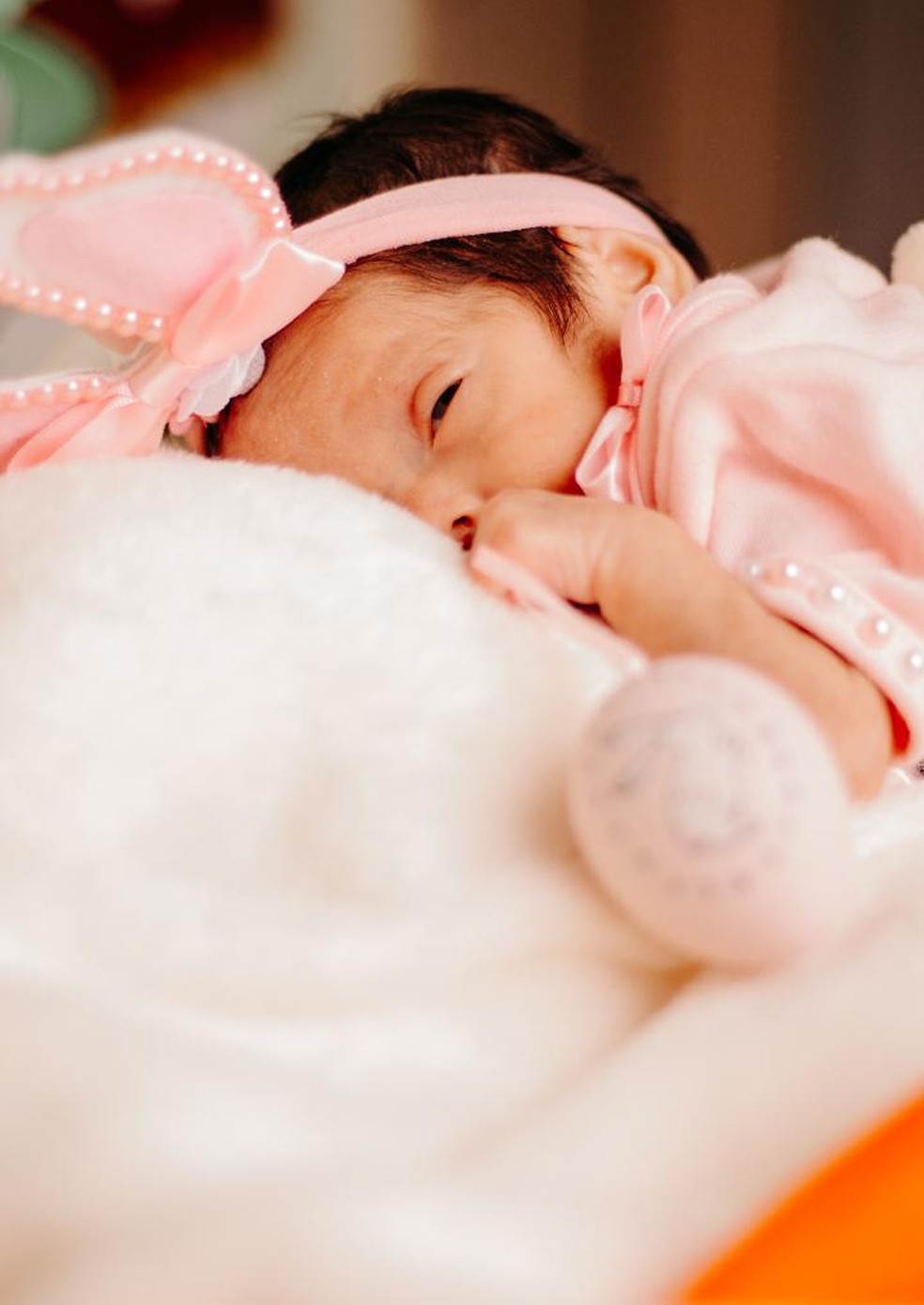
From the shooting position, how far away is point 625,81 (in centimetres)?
203

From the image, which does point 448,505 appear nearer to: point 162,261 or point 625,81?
point 162,261

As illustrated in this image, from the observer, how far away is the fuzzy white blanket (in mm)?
458

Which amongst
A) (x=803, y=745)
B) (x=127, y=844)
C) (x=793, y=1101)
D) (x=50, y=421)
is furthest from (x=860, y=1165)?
(x=50, y=421)

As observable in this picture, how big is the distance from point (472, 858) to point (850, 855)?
0.52 feet

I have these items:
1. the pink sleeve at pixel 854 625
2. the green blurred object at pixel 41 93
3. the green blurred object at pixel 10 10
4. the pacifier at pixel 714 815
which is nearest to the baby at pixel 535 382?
the pink sleeve at pixel 854 625

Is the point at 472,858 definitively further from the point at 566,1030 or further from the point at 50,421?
the point at 50,421

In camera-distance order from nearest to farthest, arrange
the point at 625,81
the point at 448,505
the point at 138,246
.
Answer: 1. the point at 138,246
2. the point at 448,505
3. the point at 625,81

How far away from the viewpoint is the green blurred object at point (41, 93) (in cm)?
157

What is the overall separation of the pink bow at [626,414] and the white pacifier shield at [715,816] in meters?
0.43

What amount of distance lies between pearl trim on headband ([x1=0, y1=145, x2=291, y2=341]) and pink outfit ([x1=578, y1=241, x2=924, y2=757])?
28cm

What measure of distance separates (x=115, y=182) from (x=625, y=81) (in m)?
1.41

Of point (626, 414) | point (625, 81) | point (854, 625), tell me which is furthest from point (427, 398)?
point (625, 81)

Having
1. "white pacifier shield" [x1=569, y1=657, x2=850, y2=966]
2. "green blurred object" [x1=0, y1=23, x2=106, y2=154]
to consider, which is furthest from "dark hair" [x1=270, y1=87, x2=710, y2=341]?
"white pacifier shield" [x1=569, y1=657, x2=850, y2=966]

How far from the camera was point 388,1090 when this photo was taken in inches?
20.7
